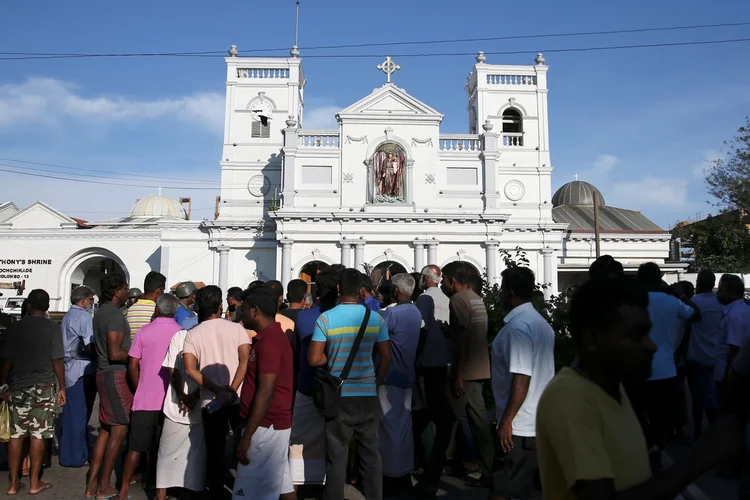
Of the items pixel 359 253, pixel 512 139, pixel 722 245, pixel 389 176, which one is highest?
pixel 512 139

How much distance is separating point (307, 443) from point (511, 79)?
2799cm

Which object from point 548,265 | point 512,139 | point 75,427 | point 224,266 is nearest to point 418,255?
point 548,265

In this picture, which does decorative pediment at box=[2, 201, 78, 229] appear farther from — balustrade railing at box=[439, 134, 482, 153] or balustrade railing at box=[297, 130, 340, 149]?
balustrade railing at box=[439, 134, 482, 153]

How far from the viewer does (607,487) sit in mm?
1833

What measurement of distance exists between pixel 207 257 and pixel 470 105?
16.5 metres

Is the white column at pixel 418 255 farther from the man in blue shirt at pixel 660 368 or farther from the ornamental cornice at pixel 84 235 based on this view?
the man in blue shirt at pixel 660 368

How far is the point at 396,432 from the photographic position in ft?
19.7

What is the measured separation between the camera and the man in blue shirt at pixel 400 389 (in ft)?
19.5

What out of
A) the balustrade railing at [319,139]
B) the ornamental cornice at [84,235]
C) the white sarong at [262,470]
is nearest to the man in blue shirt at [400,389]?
the white sarong at [262,470]

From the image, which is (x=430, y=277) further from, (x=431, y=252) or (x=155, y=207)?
(x=155, y=207)

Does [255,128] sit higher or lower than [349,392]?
higher

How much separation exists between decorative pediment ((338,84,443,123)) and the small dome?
63.0 ft

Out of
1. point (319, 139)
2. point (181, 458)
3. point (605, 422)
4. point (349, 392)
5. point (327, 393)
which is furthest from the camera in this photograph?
point (319, 139)

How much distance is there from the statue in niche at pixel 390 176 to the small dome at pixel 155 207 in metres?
19.8
